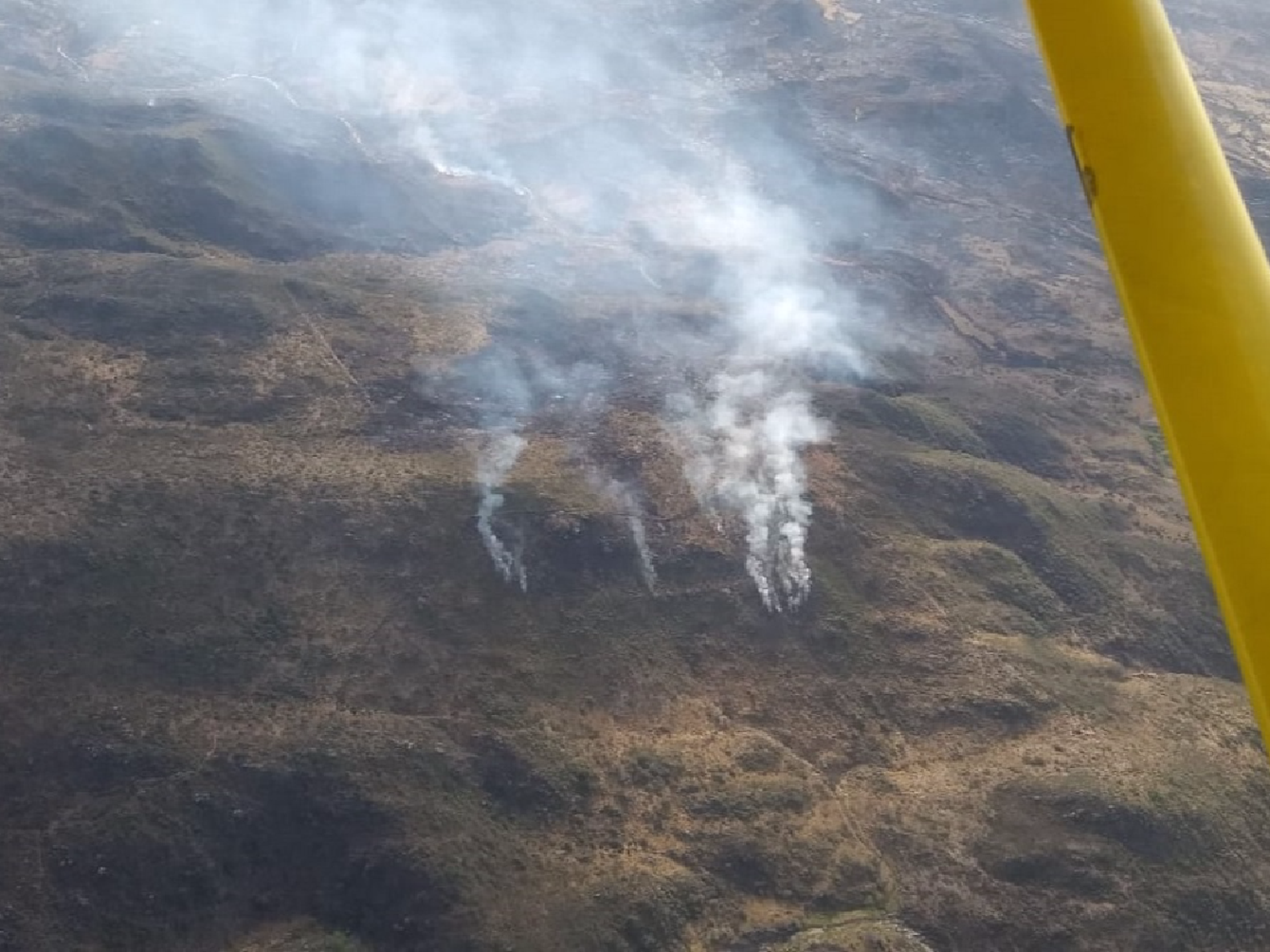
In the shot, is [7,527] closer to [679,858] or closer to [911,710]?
[679,858]

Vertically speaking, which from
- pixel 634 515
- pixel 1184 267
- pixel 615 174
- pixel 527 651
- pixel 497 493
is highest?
pixel 1184 267

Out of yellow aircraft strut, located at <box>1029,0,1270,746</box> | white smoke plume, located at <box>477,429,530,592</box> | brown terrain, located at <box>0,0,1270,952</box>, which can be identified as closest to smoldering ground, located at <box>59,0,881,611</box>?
white smoke plume, located at <box>477,429,530,592</box>

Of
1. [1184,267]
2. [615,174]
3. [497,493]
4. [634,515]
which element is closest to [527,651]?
[497,493]

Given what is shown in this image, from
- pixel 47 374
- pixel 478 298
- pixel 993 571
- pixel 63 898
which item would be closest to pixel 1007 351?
pixel 993 571

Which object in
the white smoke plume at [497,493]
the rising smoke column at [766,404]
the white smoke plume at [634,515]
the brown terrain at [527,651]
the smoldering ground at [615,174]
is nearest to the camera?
the brown terrain at [527,651]

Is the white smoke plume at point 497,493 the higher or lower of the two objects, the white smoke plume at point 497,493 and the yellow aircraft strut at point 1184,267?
the lower

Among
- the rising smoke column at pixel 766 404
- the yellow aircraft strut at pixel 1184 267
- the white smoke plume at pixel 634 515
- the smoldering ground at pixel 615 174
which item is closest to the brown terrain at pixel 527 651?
the white smoke plume at pixel 634 515

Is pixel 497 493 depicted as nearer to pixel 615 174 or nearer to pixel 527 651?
pixel 527 651

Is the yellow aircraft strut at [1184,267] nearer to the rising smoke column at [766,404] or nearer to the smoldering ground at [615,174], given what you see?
the smoldering ground at [615,174]
